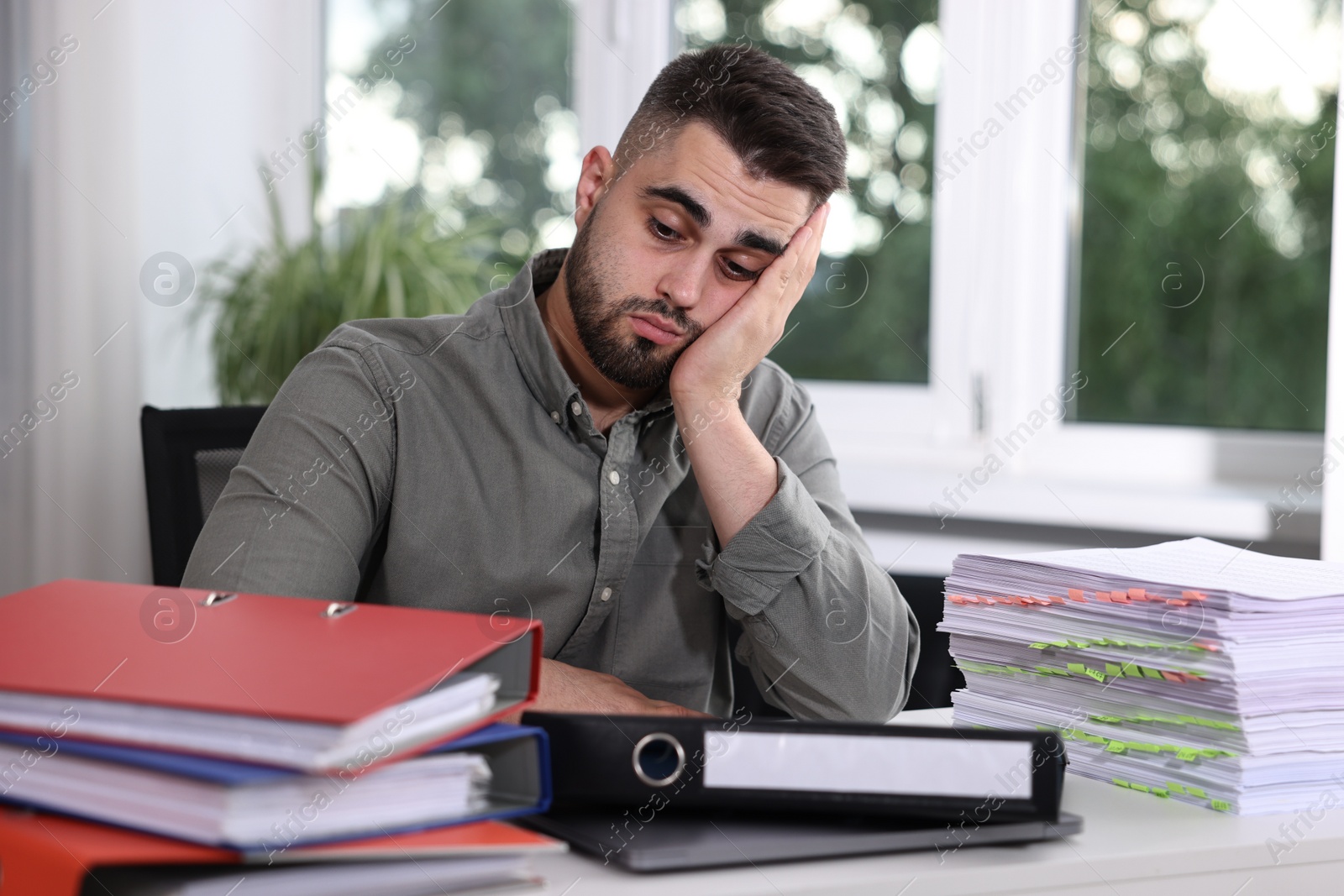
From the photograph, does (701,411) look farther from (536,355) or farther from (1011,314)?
(1011,314)

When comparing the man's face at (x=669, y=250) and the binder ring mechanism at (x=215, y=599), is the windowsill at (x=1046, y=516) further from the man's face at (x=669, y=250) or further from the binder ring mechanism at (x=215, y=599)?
the binder ring mechanism at (x=215, y=599)

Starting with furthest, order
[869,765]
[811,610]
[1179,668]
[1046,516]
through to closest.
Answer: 1. [1046,516]
2. [811,610]
3. [1179,668]
4. [869,765]

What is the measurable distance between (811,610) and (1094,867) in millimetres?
535

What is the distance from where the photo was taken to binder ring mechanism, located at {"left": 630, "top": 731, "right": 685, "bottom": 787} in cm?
67

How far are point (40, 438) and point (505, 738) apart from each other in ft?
7.09

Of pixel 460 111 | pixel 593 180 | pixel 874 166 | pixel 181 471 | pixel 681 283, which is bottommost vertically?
pixel 181 471

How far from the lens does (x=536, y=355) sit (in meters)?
1.30

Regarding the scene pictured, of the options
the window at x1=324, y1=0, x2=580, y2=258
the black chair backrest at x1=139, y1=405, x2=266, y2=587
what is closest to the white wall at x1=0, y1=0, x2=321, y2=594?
the window at x1=324, y1=0, x2=580, y2=258

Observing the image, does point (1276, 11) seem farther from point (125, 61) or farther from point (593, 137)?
point (125, 61)

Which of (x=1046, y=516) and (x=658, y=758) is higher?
(x=658, y=758)

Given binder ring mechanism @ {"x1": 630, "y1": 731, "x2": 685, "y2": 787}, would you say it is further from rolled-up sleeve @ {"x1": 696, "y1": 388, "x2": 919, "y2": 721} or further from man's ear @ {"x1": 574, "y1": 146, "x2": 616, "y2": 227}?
man's ear @ {"x1": 574, "y1": 146, "x2": 616, "y2": 227}

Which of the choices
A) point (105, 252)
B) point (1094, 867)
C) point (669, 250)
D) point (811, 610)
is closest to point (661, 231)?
point (669, 250)

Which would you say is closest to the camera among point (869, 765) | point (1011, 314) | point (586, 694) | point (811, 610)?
point (869, 765)

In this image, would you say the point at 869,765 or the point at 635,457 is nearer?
the point at 869,765
